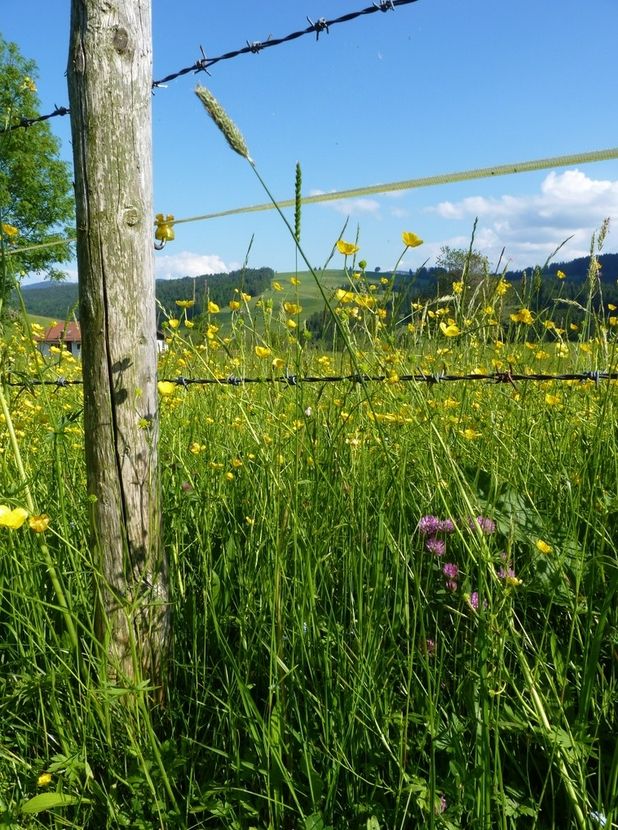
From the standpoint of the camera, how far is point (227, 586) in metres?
1.70

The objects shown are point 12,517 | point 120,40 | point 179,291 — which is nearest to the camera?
point 12,517

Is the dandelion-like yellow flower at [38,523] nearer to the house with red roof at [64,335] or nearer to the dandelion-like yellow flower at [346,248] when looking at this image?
the house with red roof at [64,335]

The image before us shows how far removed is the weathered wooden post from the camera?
1.54 meters

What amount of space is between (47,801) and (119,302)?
1025 millimetres

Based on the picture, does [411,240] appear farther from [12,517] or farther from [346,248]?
[12,517]

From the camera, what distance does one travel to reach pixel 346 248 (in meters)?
1.73

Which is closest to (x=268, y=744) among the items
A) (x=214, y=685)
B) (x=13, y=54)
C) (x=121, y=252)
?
(x=214, y=685)

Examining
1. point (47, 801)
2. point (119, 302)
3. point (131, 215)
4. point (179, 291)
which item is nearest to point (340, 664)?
point (47, 801)

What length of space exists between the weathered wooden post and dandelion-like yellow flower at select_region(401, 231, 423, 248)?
0.65 m

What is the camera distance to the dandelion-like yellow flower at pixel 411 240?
1794 mm

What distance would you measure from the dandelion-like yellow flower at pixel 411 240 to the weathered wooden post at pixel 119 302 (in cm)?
65

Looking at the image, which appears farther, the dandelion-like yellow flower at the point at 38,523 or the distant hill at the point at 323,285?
the distant hill at the point at 323,285

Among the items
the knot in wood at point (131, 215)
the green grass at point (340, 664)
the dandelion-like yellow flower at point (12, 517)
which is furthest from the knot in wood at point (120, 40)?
the dandelion-like yellow flower at point (12, 517)

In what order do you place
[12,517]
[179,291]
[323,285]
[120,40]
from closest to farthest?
[12,517] < [323,285] < [120,40] < [179,291]
